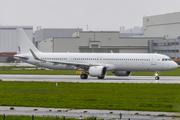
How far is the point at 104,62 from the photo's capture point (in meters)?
53.4

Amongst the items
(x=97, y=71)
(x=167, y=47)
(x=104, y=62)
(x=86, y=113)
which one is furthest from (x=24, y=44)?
(x=167, y=47)

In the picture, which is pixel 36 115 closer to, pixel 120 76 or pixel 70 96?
pixel 70 96

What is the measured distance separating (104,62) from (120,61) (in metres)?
2.58

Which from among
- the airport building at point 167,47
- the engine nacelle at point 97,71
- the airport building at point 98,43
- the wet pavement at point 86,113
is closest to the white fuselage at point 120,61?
the engine nacelle at point 97,71

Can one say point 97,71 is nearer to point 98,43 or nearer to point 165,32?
point 98,43

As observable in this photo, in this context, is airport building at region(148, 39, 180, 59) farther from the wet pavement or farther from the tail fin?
the wet pavement

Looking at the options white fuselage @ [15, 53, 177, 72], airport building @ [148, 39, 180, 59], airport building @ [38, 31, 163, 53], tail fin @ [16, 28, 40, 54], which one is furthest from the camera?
airport building @ [148, 39, 180, 59]

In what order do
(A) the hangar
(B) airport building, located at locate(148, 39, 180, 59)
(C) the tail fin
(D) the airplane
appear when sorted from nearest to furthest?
(D) the airplane → (C) the tail fin → (B) airport building, located at locate(148, 39, 180, 59) → (A) the hangar

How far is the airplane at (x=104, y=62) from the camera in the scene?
51000 millimetres

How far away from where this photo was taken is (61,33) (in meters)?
189

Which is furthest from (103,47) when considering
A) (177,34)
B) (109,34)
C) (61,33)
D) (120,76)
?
(61,33)

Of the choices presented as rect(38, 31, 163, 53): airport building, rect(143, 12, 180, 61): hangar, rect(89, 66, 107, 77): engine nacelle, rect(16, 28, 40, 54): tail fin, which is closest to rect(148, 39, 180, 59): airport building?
rect(143, 12, 180, 61): hangar

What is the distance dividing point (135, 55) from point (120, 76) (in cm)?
645

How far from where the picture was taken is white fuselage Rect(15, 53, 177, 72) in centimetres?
5112
